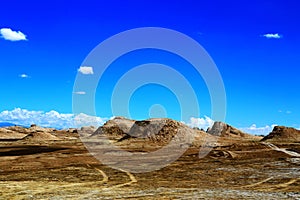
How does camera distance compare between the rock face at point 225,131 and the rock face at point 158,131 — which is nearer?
the rock face at point 158,131

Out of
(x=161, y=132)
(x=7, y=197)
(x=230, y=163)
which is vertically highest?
(x=161, y=132)

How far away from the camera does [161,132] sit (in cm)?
11112

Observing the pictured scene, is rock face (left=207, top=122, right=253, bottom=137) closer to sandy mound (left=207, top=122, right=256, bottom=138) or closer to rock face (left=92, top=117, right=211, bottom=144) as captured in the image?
sandy mound (left=207, top=122, right=256, bottom=138)

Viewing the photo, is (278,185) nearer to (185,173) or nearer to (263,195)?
(263,195)

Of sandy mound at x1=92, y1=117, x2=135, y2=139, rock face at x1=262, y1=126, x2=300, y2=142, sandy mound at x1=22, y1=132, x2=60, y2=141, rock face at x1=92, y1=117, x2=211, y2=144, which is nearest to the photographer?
rock face at x1=92, y1=117, x2=211, y2=144

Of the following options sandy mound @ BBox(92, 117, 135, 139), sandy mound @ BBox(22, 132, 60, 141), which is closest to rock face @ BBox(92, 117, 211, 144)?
sandy mound @ BBox(92, 117, 135, 139)

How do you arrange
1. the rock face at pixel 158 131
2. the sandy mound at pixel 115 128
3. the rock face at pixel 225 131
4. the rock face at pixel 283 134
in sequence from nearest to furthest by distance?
1. the rock face at pixel 158 131
2. the rock face at pixel 283 134
3. the sandy mound at pixel 115 128
4. the rock face at pixel 225 131

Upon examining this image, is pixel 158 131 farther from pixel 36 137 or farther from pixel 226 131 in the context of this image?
pixel 226 131

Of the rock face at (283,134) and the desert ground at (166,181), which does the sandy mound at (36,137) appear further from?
→ the desert ground at (166,181)

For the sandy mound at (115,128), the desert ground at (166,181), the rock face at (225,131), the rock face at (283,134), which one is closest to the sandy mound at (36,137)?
the sandy mound at (115,128)

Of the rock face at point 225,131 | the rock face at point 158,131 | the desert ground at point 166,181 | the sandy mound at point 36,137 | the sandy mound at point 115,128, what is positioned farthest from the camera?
the rock face at point 225,131

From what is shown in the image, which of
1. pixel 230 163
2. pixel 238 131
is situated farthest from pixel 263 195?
pixel 238 131

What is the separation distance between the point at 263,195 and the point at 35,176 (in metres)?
26.3

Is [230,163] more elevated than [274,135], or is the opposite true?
[274,135]
